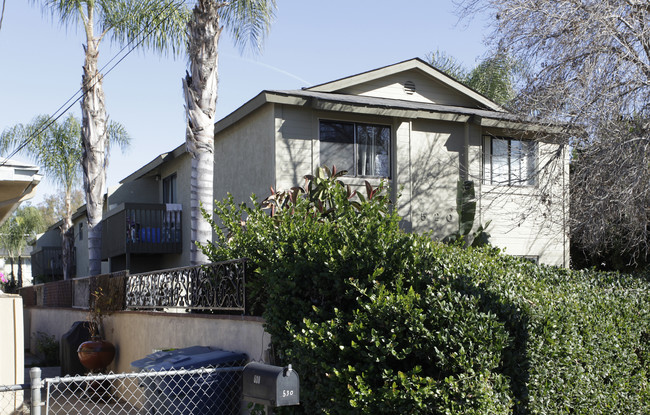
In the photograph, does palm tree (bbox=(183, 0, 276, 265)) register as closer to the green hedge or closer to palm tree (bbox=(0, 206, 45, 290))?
the green hedge

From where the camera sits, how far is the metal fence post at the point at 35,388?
4617mm

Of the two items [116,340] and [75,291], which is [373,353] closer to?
[116,340]

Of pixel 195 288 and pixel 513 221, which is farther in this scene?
pixel 513 221

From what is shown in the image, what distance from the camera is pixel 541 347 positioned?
586 centimetres

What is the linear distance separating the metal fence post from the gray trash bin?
1.84 metres

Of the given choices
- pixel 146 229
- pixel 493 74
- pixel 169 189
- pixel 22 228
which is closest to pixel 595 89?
pixel 493 74

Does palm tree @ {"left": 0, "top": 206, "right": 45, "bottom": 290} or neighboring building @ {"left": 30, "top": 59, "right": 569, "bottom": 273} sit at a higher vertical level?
neighboring building @ {"left": 30, "top": 59, "right": 569, "bottom": 273}

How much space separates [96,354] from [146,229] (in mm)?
8450

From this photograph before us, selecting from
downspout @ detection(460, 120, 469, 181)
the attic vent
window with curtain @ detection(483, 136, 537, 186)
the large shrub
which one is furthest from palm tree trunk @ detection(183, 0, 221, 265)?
window with curtain @ detection(483, 136, 537, 186)

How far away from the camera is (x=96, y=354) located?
11.1 m

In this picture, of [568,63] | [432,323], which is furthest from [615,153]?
[432,323]

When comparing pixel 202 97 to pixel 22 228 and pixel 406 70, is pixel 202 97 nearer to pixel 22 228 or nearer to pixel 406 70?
pixel 406 70

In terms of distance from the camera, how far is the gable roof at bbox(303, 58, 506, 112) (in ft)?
55.6

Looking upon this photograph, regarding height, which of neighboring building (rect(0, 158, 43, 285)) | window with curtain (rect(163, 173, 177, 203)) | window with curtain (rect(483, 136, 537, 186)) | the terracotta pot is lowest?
the terracotta pot
